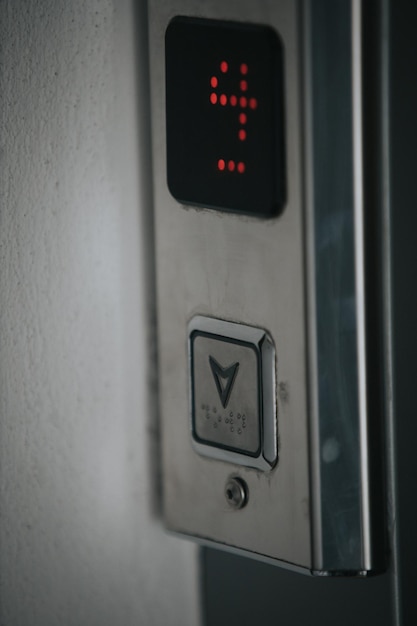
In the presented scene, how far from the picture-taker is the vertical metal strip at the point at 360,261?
96 cm

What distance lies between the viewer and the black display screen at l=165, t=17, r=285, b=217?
98 centimetres

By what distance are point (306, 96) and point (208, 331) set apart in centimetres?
23

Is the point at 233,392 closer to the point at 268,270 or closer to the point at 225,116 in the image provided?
the point at 268,270

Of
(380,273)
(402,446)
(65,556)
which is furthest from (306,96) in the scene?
(65,556)

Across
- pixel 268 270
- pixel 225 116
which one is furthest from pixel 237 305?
pixel 225 116

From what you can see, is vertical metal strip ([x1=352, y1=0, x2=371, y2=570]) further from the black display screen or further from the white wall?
the white wall

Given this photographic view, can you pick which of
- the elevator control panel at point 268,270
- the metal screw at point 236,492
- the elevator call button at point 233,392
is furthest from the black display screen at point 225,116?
the metal screw at point 236,492

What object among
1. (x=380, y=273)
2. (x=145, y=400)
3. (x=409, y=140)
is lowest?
(x=145, y=400)

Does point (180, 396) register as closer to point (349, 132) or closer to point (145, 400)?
point (145, 400)

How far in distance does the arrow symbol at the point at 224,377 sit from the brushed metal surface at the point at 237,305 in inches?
1.6

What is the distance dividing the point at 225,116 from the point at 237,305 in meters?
0.16

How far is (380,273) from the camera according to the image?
99cm

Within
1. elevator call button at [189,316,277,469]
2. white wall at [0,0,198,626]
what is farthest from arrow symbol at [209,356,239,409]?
white wall at [0,0,198,626]

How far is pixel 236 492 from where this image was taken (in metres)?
1.08
